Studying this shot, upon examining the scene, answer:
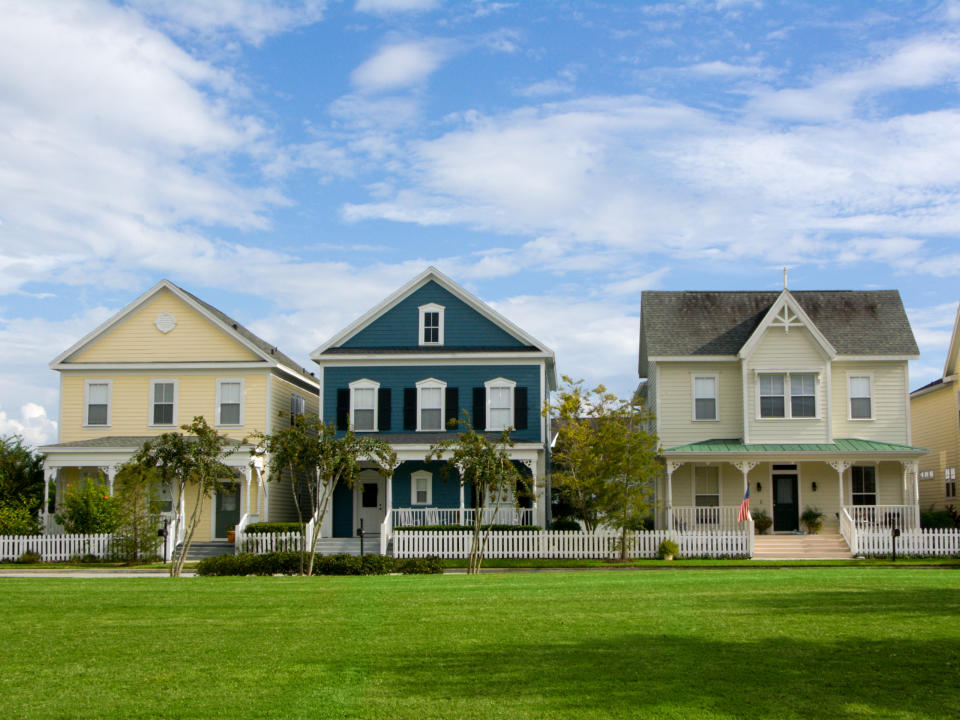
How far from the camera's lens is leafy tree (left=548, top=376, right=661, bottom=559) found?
1238 inches

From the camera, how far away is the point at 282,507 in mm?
39281

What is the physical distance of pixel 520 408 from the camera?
A: 3716cm

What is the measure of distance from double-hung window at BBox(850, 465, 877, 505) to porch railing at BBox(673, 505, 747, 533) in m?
4.49

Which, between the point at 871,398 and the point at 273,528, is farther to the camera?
the point at 871,398

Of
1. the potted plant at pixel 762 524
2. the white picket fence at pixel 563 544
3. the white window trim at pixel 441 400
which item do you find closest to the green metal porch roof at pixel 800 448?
the potted plant at pixel 762 524

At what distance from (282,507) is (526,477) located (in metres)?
9.94

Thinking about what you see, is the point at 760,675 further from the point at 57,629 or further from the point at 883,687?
the point at 57,629

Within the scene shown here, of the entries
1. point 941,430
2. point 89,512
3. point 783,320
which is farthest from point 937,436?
point 89,512

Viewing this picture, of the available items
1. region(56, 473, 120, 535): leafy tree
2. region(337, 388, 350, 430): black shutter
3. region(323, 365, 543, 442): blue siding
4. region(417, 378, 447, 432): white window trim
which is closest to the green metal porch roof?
region(323, 365, 543, 442): blue siding

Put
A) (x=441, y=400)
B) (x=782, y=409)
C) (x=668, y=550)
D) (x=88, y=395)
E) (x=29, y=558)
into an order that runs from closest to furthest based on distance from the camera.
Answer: (x=668, y=550) < (x=29, y=558) < (x=782, y=409) < (x=441, y=400) < (x=88, y=395)

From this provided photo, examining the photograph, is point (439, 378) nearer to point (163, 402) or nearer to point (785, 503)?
point (163, 402)

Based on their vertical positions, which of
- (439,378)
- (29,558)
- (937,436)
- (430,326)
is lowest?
(29,558)

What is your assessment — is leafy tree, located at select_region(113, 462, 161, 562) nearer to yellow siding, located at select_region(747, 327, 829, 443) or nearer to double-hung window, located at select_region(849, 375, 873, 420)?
yellow siding, located at select_region(747, 327, 829, 443)

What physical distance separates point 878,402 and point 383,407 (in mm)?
17570
